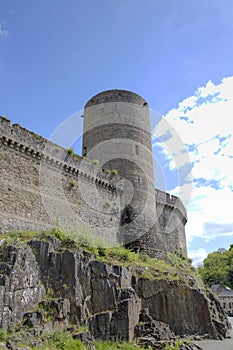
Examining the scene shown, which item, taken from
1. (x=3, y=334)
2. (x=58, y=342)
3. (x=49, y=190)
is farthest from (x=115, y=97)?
(x=3, y=334)

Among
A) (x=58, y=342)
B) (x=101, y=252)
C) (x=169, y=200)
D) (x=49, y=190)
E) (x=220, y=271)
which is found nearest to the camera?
(x=58, y=342)

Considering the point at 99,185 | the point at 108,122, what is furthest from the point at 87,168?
the point at 108,122

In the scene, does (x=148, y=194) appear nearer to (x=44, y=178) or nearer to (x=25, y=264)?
(x=44, y=178)

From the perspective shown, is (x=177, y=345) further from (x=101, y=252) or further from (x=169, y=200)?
(x=169, y=200)

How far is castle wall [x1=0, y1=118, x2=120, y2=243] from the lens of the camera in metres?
14.1

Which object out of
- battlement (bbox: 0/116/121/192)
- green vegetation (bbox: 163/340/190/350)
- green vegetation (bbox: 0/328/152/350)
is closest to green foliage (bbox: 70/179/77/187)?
battlement (bbox: 0/116/121/192)

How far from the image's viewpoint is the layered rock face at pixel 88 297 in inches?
388

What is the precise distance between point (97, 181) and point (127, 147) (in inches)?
147

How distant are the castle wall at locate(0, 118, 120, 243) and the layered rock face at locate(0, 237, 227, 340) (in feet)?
8.90

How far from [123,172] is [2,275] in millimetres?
12700

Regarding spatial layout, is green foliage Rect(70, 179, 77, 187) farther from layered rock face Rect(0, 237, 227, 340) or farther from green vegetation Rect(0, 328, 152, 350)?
green vegetation Rect(0, 328, 152, 350)

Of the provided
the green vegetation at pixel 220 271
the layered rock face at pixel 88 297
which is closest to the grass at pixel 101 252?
the layered rock face at pixel 88 297

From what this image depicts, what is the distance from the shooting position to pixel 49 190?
52.3 ft

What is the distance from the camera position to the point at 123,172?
69.9ft
